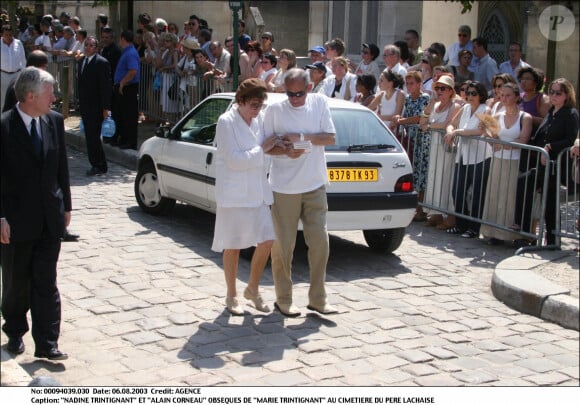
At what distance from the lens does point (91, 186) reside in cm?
1280

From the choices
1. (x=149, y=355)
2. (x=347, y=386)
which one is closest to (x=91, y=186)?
(x=149, y=355)

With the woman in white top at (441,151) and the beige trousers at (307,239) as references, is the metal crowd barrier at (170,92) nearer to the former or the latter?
the woman in white top at (441,151)

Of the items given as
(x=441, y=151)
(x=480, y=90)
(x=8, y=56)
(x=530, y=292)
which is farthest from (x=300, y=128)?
(x=8, y=56)

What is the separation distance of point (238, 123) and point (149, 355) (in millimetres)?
1869

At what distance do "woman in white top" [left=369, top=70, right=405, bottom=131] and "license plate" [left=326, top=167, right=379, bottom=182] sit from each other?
9.54 feet

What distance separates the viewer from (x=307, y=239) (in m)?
7.34

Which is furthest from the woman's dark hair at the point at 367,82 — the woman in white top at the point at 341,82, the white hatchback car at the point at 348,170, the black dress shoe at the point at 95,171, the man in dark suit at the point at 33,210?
the man in dark suit at the point at 33,210

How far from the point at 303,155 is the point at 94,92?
6.88m

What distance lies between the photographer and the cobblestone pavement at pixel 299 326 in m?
6.04

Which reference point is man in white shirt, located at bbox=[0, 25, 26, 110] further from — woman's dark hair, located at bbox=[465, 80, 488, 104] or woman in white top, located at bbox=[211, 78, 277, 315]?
woman in white top, located at bbox=[211, 78, 277, 315]

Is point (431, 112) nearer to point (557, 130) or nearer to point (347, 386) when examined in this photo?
point (557, 130)

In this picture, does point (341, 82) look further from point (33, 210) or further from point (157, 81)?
point (33, 210)

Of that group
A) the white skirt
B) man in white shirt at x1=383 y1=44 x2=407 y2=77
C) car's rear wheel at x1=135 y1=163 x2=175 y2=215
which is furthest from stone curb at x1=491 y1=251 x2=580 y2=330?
man in white shirt at x1=383 y1=44 x2=407 y2=77

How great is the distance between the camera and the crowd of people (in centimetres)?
699
